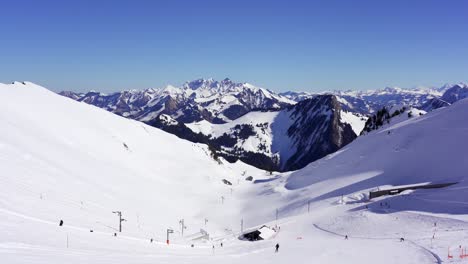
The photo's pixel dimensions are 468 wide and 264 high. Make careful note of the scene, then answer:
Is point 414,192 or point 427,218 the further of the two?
point 414,192

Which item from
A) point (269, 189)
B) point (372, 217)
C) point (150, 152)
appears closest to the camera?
point (372, 217)

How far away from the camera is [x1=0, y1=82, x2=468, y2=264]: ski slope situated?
145 ft

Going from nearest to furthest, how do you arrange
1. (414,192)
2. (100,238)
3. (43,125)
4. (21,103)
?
(100,238)
(414,192)
(43,125)
(21,103)

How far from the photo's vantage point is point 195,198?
147500 millimetres

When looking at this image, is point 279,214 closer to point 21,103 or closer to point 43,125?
point 43,125

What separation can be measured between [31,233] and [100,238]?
988cm

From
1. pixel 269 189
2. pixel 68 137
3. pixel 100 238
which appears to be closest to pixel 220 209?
pixel 269 189

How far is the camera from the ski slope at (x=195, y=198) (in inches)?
1740

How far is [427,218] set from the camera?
64.6 meters

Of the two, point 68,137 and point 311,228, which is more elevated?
point 68,137

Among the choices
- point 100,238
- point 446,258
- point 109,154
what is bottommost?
point 446,258

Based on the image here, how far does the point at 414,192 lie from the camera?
82.9m

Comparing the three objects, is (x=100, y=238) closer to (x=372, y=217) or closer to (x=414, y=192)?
(x=372, y=217)

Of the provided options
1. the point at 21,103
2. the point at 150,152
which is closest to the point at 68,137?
the point at 21,103
